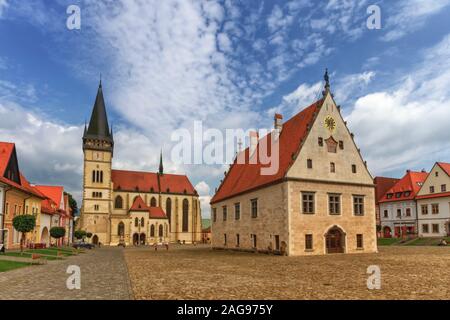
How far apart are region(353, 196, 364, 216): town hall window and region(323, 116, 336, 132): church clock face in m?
6.86

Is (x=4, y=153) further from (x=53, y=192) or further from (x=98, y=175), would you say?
(x=98, y=175)

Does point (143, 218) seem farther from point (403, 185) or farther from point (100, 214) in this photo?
point (403, 185)

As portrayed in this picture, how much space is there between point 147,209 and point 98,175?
45.8 ft

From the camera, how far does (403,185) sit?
64.7 metres

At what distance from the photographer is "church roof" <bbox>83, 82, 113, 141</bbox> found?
8556 centimetres

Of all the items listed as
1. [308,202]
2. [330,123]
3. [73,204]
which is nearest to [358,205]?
[308,202]

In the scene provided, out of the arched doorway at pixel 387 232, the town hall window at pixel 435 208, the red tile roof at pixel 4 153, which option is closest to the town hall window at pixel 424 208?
the town hall window at pixel 435 208

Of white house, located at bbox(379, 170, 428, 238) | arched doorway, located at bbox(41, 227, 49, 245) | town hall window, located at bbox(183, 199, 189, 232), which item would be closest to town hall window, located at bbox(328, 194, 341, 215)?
white house, located at bbox(379, 170, 428, 238)

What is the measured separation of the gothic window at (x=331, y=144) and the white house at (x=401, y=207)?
3454cm

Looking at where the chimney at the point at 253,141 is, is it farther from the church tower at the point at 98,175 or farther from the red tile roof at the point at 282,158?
the church tower at the point at 98,175

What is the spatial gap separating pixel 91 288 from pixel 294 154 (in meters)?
22.6

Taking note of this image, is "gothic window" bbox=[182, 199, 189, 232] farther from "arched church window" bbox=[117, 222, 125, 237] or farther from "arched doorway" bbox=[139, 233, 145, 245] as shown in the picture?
"arched church window" bbox=[117, 222, 125, 237]

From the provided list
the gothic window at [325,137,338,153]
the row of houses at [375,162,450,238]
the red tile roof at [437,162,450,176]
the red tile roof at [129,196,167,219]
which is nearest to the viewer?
the gothic window at [325,137,338,153]
